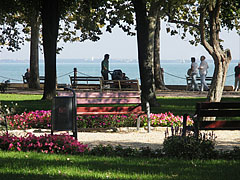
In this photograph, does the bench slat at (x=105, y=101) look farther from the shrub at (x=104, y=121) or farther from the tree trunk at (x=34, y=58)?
the tree trunk at (x=34, y=58)

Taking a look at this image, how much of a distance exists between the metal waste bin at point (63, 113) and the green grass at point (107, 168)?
166cm

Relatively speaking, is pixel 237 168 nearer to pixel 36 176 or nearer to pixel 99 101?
pixel 36 176

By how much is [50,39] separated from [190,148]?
609 inches

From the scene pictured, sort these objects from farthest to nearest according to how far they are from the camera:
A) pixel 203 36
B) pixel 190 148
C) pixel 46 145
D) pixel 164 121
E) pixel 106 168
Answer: pixel 164 121
pixel 203 36
pixel 46 145
pixel 190 148
pixel 106 168

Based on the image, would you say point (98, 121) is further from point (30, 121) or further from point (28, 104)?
point (28, 104)

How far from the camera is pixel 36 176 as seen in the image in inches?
263

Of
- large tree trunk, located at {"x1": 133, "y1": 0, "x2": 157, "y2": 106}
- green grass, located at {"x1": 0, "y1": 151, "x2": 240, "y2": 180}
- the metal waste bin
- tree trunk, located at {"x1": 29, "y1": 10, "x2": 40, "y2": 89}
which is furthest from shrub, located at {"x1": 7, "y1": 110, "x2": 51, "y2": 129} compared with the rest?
tree trunk, located at {"x1": 29, "y1": 10, "x2": 40, "y2": 89}

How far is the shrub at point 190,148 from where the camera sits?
843 centimetres

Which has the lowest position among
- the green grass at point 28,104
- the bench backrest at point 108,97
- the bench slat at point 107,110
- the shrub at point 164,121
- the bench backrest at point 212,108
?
the green grass at point 28,104

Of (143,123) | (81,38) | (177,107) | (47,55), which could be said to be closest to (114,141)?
(143,123)

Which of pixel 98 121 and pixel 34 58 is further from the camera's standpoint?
pixel 34 58

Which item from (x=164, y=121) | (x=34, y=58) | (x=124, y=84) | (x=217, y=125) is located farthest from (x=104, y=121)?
(x=34, y=58)

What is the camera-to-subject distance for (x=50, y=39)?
2314 centimetres

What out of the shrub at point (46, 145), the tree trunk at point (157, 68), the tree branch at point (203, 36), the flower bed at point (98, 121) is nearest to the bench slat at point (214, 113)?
the shrub at point (46, 145)
